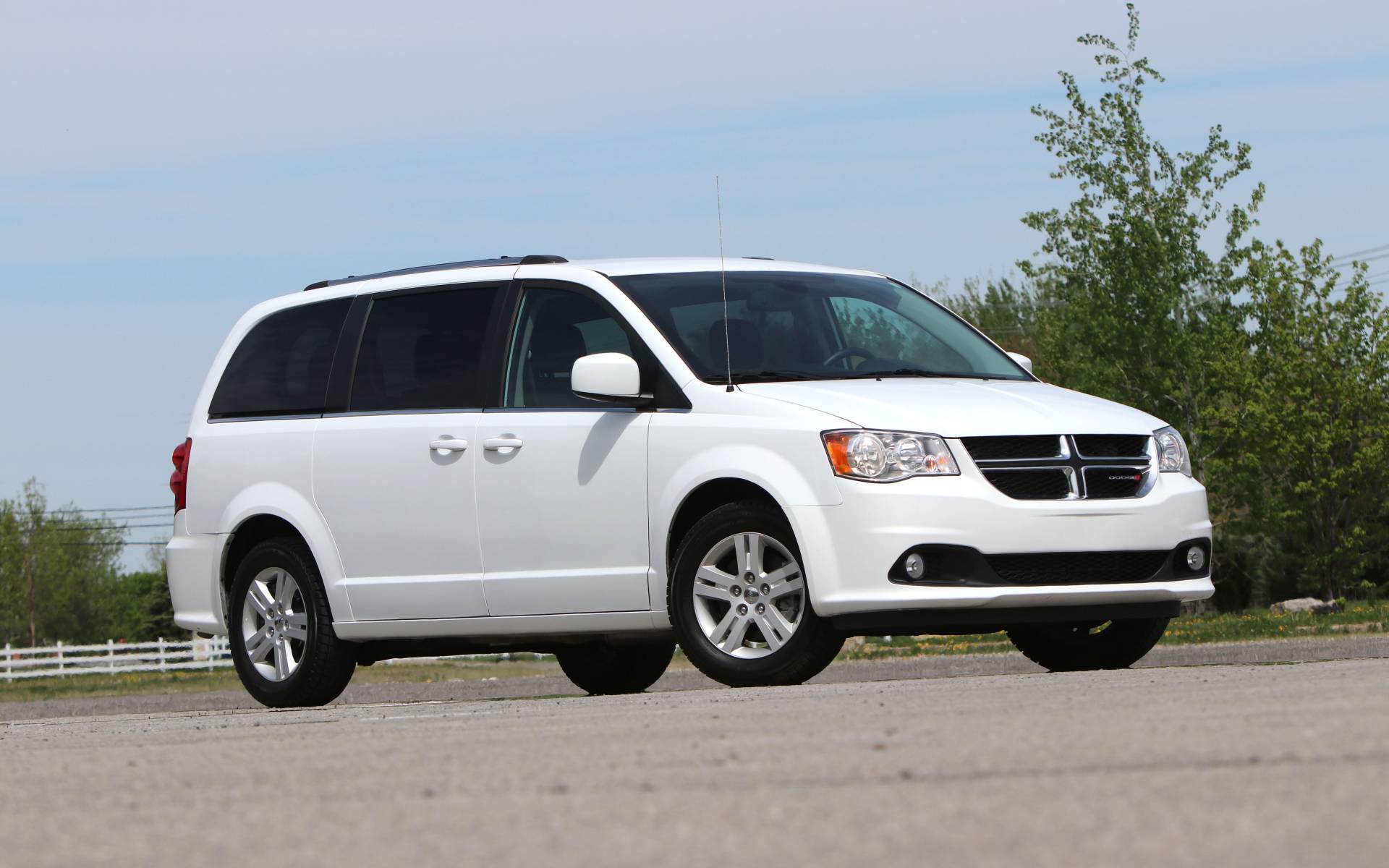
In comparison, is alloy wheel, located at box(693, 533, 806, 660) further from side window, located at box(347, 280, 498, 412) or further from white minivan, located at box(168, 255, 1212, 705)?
side window, located at box(347, 280, 498, 412)

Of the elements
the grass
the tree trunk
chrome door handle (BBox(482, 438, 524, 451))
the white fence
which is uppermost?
chrome door handle (BBox(482, 438, 524, 451))

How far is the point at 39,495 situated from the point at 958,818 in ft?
291

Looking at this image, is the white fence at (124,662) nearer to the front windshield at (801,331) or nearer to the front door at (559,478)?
the front door at (559,478)

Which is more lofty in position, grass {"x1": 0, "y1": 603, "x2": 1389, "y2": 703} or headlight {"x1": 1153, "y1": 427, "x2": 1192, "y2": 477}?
headlight {"x1": 1153, "y1": 427, "x2": 1192, "y2": 477}

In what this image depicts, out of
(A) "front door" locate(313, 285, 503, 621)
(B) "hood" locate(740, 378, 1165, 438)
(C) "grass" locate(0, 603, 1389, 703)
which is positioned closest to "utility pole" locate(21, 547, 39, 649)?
(C) "grass" locate(0, 603, 1389, 703)

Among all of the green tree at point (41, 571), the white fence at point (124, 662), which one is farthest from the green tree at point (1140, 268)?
the green tree at point (41, 571)

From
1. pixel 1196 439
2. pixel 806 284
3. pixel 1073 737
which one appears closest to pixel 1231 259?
pixel 1196 439

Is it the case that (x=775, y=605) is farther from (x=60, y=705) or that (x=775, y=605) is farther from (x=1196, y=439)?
(x=1196, y=439)

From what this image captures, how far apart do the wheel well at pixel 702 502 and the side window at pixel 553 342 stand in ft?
2.68

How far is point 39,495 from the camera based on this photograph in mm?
88062

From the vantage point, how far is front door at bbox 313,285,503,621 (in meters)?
9.88

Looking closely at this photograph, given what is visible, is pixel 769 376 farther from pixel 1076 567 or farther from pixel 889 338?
pixel 1076 567

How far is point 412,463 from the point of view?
1002 cm

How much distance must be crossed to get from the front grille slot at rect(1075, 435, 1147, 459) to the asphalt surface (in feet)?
4.91
